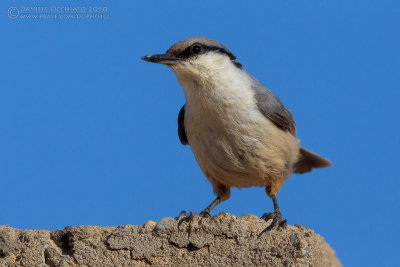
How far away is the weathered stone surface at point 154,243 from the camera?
4.65m

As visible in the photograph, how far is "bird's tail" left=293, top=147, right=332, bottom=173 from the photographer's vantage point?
725 centimetres

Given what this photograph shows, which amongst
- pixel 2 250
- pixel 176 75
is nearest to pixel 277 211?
pixel 176 75

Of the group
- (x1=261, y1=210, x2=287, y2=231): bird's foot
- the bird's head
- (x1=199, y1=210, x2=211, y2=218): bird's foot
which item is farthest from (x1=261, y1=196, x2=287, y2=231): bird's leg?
the bird's head

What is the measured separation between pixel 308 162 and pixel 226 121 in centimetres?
188

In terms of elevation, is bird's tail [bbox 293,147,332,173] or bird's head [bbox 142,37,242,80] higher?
bird's head [bbox 142,37,242,80]

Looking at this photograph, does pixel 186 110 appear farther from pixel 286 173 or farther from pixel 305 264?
pixel 305 264

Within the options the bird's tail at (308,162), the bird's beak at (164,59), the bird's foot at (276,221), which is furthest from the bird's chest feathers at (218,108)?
the bird's tail at (308,162)

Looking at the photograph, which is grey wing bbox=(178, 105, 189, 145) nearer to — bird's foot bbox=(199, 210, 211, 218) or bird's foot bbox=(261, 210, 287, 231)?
bird's foot bbox=(199, 210, 211, 218)

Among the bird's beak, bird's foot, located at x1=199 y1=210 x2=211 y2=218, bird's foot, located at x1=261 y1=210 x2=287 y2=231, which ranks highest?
the bird's beak

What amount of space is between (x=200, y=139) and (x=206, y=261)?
5.41 feet

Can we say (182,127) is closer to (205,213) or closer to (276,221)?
(205,213)

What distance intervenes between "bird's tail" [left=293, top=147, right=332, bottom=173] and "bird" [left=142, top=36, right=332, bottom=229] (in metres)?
0.95

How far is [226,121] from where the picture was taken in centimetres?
589


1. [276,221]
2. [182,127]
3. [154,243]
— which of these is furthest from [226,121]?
[154,243]
